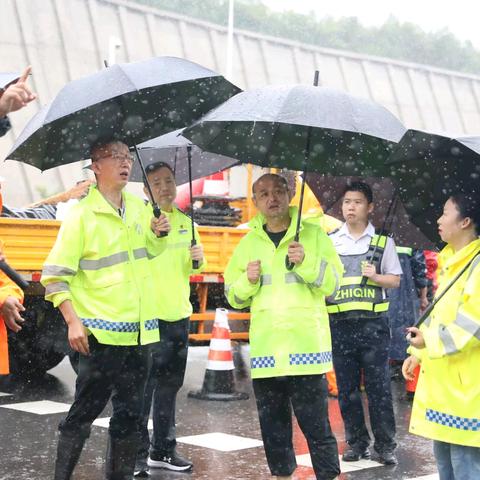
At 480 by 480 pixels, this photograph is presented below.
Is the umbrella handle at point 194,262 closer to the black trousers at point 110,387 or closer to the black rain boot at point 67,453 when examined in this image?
the black trousers at point 110,387

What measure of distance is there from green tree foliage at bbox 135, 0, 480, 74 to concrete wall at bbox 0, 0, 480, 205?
762cm

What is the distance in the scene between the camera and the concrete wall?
39.8 metres

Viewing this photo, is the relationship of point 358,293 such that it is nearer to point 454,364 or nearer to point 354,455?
point 354,455

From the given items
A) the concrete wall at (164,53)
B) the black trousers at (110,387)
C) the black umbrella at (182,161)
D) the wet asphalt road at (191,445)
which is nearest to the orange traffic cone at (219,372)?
the wet asphalt road at (191,445)

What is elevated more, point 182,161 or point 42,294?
point 182,161

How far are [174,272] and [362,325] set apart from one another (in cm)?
139

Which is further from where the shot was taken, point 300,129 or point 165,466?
point 165,466

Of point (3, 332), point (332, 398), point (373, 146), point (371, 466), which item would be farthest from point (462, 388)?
point (332, 398)

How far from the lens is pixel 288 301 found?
579 centimetres

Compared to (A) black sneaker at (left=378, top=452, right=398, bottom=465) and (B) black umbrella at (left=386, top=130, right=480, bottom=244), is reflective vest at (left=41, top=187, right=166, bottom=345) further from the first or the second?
(A) black sneaker at (left=378, top=452, right=398, bottom=465)

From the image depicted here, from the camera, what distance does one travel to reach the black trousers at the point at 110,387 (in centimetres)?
562

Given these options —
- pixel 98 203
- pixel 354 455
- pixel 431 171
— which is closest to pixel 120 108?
pixel 98 203

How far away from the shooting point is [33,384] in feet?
35.3

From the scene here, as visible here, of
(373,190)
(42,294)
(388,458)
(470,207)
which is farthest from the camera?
(42,294)
